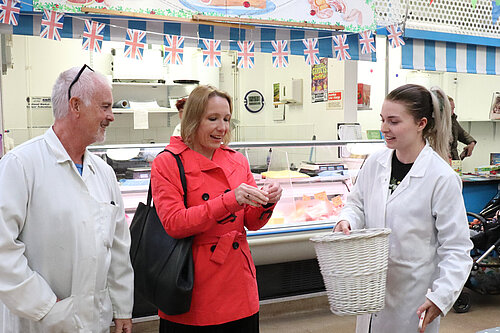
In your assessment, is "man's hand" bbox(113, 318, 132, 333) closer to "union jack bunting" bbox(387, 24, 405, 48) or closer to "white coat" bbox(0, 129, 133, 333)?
"white coat" bbox(0, 129, 133, 333)

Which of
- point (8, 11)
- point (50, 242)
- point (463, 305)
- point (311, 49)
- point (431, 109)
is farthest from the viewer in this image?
point (311, 49)

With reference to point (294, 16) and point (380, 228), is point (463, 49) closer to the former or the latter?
point (294, 16)

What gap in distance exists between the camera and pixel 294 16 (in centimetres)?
525

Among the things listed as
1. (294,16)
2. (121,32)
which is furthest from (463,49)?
(121,32)

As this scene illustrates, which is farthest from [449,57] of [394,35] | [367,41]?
[367,41]

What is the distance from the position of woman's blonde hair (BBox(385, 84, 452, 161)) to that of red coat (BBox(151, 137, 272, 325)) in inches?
29.7

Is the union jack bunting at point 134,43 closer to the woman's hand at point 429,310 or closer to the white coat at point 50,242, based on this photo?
the white coat at point 50,242

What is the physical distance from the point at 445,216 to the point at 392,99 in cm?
54

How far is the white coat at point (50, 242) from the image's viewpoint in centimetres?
176

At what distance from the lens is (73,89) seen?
6.37 feet

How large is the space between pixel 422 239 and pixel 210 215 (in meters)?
0.88

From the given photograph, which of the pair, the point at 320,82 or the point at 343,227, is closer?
the point at 343,227

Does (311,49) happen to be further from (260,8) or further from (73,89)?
(73,89)

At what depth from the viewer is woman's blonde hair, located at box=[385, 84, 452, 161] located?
87.2 inches
